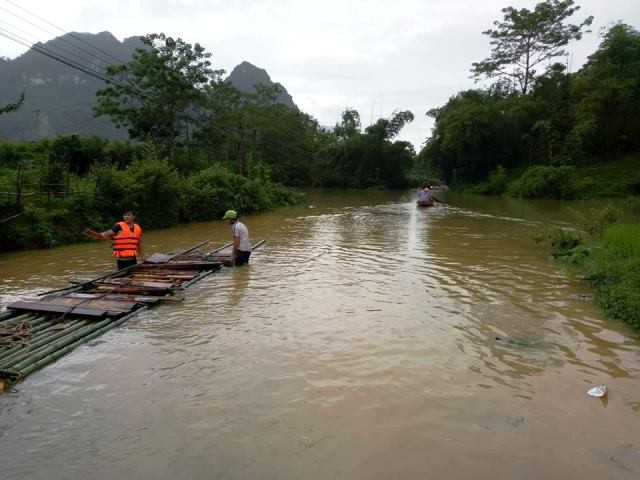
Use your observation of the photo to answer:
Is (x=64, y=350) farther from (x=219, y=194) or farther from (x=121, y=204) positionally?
(x=219, y=194)

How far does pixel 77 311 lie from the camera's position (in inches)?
291

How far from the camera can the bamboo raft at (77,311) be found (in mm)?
5938

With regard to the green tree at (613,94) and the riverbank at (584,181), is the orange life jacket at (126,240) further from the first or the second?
the green tree at (613,94)

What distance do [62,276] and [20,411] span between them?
22.9ft

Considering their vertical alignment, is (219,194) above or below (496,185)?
below

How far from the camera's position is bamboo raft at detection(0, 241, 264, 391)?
5.94m

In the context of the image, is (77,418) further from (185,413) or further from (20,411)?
(185,413)

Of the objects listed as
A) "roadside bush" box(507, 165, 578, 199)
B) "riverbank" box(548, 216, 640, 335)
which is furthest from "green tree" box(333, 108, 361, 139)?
"riverbank" box(548, 216, 640, 335)

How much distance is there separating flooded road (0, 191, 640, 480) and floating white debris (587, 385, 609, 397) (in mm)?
81

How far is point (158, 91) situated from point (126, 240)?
26389 millimetres

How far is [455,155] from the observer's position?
53.7 meters

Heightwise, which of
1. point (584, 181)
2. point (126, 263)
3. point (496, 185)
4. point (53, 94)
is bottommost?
point (126, 263)

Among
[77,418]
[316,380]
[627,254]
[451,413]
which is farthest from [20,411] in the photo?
[627,254]

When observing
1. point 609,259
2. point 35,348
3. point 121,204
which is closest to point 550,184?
point 609,259
